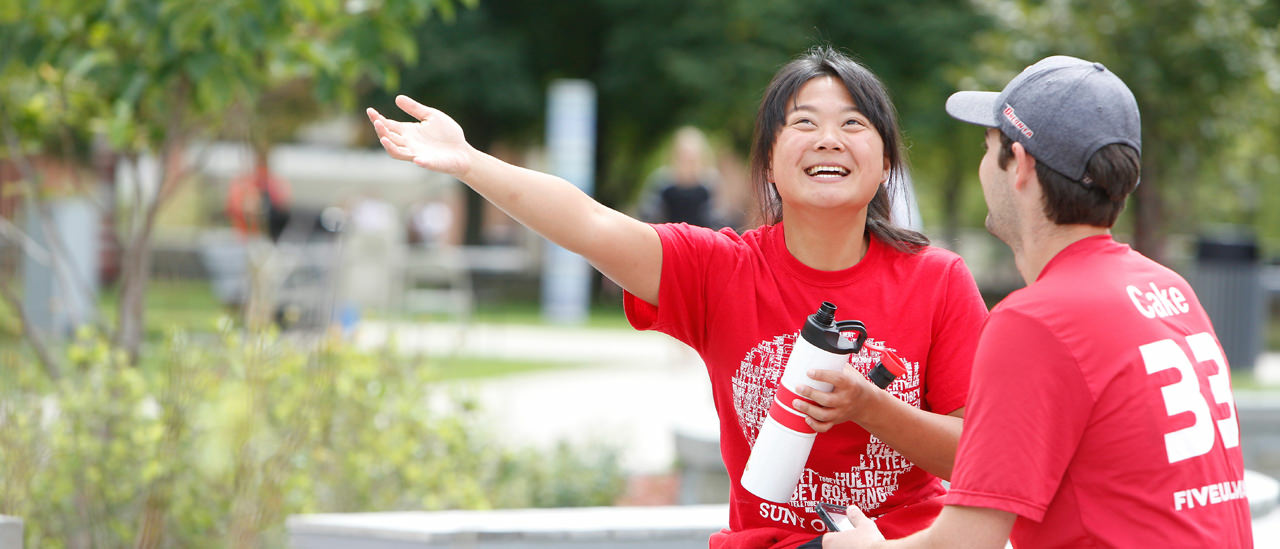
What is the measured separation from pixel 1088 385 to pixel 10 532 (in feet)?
7.49

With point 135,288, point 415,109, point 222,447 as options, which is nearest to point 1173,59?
point 135,288

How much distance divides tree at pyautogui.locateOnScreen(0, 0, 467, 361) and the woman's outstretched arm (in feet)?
7.31

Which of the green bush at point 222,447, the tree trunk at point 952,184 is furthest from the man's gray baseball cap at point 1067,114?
the tree trunk at point 952,184

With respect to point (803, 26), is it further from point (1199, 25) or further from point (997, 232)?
point (997, 232)

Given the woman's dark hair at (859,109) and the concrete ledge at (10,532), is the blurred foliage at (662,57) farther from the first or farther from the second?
the concrete ledge at (10,532)

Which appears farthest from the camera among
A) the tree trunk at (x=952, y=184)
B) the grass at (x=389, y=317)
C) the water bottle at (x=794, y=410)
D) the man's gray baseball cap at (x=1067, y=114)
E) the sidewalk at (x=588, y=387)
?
the tree trunk at (x=952, y=184)

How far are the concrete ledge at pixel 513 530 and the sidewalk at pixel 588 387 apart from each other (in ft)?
5.75

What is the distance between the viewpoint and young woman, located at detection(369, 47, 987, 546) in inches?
97.4

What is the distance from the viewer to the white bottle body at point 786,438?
2.26 meters

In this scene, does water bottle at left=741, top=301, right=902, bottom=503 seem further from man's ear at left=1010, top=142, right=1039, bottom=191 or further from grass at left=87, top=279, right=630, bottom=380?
grass at left=87, top=279, right=630, bottom=380

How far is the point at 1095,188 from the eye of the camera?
6.51 ft

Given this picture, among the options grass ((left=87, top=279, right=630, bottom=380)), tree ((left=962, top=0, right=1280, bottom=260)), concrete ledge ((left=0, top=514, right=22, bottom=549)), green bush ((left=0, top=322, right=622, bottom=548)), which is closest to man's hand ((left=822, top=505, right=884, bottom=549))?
concrete ledge ((left=0, top=514, right=22, bottom=549))

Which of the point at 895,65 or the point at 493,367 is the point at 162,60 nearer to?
the point at 493,367

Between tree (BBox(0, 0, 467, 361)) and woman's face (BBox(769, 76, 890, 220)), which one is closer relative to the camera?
woman's face (BBox(769, 76, 890, 220))
